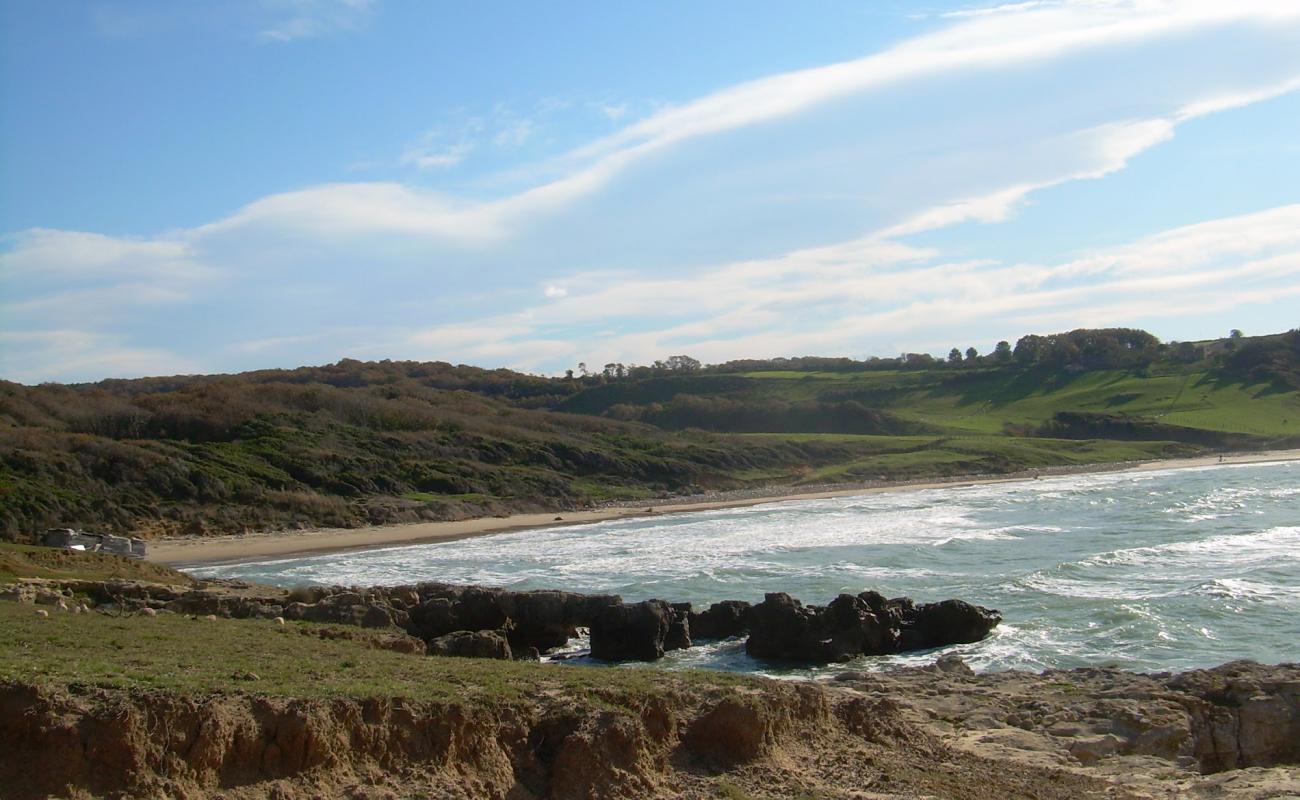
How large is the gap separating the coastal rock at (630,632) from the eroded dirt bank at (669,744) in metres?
7.06

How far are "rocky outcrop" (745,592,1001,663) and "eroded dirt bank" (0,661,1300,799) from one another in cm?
572

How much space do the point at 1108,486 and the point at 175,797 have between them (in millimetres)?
63023

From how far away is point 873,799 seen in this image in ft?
32.5

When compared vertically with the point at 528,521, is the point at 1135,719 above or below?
above

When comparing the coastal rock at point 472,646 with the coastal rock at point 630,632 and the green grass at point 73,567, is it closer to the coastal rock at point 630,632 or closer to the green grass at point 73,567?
the coastal rock at point 630,632

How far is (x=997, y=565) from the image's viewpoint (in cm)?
3247

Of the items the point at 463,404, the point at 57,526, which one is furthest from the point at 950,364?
the point at 57,526

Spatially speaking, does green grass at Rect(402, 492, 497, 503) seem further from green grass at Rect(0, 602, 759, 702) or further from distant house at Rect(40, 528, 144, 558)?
green grass at Rect(0, 602, 759, 702)

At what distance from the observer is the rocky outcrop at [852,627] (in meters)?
20.3

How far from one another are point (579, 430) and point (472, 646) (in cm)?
7436

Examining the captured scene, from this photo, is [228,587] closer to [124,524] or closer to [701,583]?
[701,583]

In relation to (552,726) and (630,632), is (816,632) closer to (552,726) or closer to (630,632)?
(630,632)

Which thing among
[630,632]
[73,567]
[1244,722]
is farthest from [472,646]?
[73,567]

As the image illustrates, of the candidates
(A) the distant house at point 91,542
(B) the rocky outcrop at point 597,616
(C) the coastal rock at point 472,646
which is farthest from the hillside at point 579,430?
(C) the coastal rock at point 472,646
